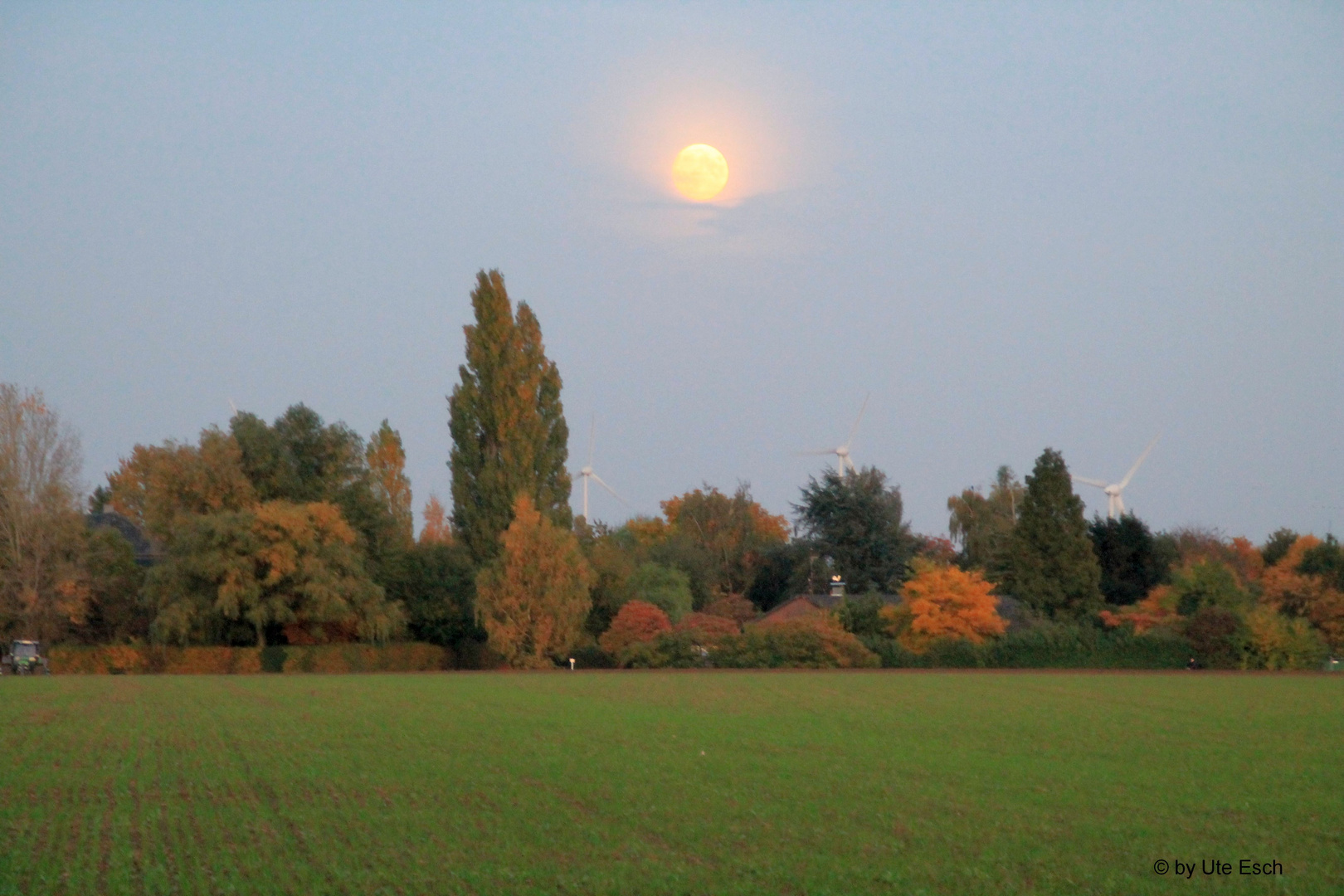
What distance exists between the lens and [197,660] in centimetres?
4903

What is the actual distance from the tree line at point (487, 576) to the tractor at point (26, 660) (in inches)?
78.1

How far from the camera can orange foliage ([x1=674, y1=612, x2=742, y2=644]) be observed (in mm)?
53000

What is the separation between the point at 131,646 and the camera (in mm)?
50156

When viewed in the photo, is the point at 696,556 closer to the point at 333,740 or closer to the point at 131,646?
the point at 131,646

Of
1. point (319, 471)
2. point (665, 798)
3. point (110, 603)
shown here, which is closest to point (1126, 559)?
point (319, 471)

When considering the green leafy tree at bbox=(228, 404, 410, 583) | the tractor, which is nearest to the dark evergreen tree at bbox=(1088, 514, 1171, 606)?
the green leafy tree at bbox=(228, 404, 410, 583)

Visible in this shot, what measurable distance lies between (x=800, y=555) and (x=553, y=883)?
230 feet

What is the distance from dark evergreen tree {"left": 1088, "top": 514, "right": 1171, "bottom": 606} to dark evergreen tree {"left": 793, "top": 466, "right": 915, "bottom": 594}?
461 inches

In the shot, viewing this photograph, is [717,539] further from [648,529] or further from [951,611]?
[951,611]

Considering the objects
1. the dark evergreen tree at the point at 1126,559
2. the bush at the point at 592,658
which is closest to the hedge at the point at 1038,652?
the bush at the point at 592,658

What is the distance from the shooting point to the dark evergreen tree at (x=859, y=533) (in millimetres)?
75250

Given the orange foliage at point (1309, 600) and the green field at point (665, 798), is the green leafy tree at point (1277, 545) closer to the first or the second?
the orange foliage at point (1309, 600)

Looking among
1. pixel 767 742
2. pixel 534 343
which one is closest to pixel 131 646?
pixel 534 343

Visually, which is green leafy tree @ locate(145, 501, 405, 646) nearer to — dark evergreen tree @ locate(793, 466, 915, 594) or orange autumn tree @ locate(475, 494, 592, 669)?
orange autumn tree @ locate(475, 494, 592, 669)
